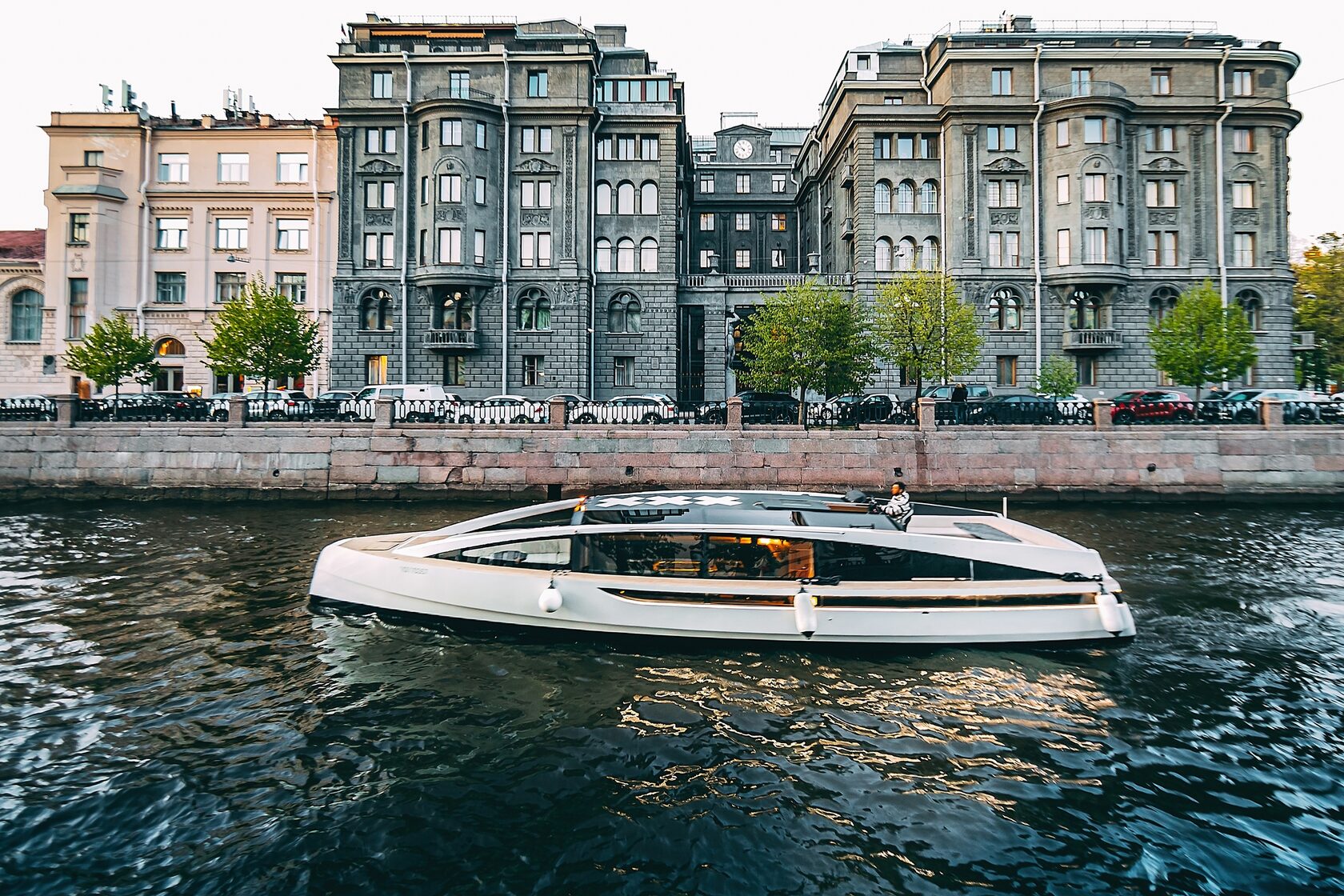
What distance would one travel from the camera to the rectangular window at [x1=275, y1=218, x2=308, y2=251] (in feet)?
123

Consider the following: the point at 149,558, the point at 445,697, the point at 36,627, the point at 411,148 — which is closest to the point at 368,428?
the point at 149,558

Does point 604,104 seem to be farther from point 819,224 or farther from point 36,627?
point 36,627

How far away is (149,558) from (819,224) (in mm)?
39452

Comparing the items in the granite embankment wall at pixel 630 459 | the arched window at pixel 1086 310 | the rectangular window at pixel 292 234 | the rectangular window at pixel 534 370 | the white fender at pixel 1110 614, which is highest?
the rectangular window at pixel 292 234

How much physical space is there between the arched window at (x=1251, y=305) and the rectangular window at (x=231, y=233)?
48.7m

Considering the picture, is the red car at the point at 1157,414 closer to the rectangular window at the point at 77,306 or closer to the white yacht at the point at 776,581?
the white yacht at the point at 776,581

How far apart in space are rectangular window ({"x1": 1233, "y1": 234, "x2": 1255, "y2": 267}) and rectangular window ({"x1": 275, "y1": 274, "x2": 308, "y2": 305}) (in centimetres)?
4534

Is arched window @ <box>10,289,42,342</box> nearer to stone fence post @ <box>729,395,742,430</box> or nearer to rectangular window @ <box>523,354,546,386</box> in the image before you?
rectangular window @ <box>523,354,546,386</box>

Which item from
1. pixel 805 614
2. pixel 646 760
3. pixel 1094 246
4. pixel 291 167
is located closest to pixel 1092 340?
pixel 1094 246

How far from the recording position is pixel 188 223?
37312 mm

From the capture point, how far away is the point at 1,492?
19.3 meters

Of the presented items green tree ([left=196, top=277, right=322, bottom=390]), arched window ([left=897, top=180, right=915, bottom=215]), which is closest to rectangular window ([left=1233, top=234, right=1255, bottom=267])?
arched window ([left=897, top=180, right=915, bottom=215])

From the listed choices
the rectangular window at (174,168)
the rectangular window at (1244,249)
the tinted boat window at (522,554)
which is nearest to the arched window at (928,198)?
the rectangular window at (1244,249)

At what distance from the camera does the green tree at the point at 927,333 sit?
28.7m
